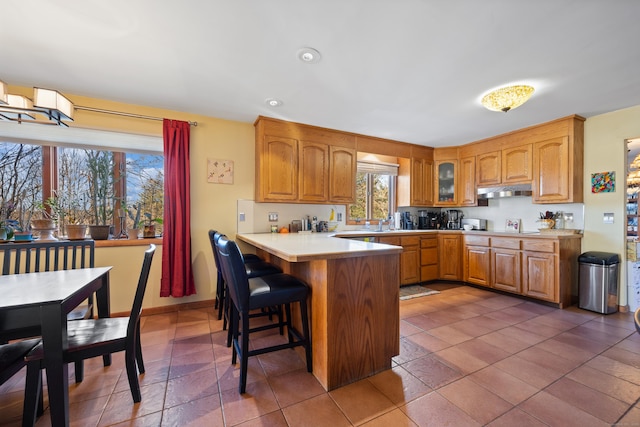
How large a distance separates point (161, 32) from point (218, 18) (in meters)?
0.44

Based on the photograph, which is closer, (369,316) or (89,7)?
(89,7)

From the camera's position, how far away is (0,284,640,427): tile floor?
1433 mm

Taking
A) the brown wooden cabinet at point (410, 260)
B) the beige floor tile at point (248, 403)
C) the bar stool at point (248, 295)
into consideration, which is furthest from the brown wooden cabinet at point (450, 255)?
the beige floor tile at point (248, 403)

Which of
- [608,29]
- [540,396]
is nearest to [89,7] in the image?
[608,29]

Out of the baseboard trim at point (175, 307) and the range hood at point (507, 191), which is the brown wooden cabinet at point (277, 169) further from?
the range hood at point (507, 191)

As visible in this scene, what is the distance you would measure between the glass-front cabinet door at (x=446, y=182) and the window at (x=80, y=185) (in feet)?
14.3

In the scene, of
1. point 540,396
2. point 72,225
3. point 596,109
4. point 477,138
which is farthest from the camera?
point 477,138

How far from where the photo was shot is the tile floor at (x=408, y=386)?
1.43 metres

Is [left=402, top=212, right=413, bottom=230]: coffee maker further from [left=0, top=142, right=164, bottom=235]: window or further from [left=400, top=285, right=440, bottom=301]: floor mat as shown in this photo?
[left=0, top=142, right=164, bottom=235]: window

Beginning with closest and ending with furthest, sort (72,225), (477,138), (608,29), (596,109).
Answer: (608,29) → (72,225) → (596,109) → (477,138)

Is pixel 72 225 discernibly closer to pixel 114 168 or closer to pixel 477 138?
pixel 114 168

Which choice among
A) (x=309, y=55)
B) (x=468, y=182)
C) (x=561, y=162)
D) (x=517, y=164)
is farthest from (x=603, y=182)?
(x=309, y=55)

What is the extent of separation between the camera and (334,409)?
4.90 ft

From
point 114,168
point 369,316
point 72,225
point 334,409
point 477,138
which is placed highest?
point 477,138
